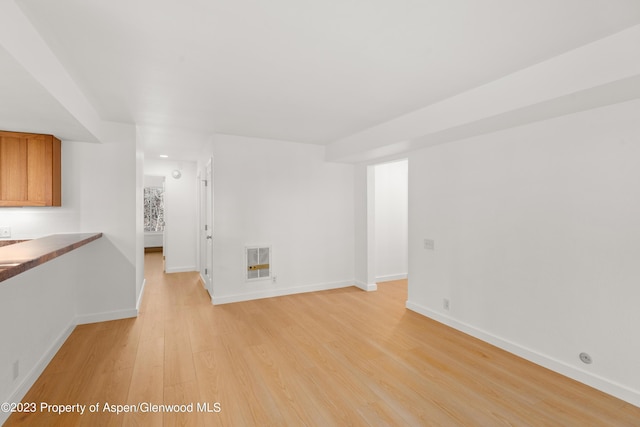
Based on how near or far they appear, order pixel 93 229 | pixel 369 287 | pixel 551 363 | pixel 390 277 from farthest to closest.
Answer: pixel 390 277 → pixel 369 287 → pixel 93 229 → pixel 551 363

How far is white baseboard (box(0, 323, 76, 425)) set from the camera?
6.62ft

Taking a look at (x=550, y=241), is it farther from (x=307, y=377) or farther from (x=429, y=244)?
(x=307, y=377)

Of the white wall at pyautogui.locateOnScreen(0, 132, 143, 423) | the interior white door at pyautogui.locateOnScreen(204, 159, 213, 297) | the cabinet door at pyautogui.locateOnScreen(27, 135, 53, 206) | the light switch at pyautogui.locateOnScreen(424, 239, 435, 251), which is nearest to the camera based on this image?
the cabinet door at pyautogui.locateOnScreen(27, 135, 53, 206)

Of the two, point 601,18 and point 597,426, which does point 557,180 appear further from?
point 597,426

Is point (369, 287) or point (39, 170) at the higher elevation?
point (39, 170)

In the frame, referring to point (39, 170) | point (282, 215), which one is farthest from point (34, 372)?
point (282, 215)

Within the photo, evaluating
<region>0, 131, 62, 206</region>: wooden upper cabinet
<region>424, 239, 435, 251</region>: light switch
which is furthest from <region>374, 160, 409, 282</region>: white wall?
<region>0, 131, 62, 206</region>: wooden upper cabinet

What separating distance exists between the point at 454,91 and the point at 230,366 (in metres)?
3.23

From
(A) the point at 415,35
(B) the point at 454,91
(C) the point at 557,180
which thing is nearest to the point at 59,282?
(A) the point at 415,35

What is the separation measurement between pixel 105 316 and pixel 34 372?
4.31ft

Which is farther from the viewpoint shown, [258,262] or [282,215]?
[282,215]

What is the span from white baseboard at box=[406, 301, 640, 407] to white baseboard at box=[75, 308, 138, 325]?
12.9 ft

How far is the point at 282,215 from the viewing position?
4.71 meters

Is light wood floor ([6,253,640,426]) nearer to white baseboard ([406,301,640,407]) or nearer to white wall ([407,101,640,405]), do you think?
white baseboard ([406,301,640,407])
